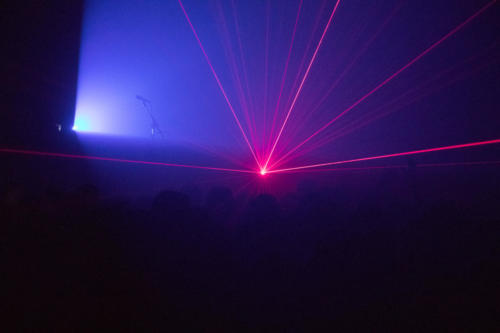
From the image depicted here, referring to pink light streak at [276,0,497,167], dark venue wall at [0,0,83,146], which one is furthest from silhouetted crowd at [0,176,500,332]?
pink light streak at [276,0,497,167]

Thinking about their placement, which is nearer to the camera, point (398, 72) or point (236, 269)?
point (236, 269)

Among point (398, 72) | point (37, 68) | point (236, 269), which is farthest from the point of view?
point (398, 72)

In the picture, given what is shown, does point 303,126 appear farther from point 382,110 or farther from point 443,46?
point 443,46

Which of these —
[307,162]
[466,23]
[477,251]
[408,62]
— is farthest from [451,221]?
[466,23]

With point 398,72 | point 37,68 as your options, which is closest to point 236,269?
point 37,68

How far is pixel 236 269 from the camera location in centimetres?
154

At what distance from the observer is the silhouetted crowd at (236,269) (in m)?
1.18

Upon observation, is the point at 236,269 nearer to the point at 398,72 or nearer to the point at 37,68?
the point at 37,68

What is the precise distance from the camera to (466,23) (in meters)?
5.75

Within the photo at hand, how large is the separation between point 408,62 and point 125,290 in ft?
26.7

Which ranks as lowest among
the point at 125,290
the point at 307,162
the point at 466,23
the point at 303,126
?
the point at 125,290

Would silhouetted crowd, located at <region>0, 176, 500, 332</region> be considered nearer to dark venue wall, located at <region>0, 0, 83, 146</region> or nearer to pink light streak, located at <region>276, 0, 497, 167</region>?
dark venue wall, located at <region>0, 0, 83, 146</region>

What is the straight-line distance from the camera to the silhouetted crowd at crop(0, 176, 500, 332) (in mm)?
1183

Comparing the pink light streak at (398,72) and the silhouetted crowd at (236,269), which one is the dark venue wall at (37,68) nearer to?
the silhouetted crowd at (236,269)
